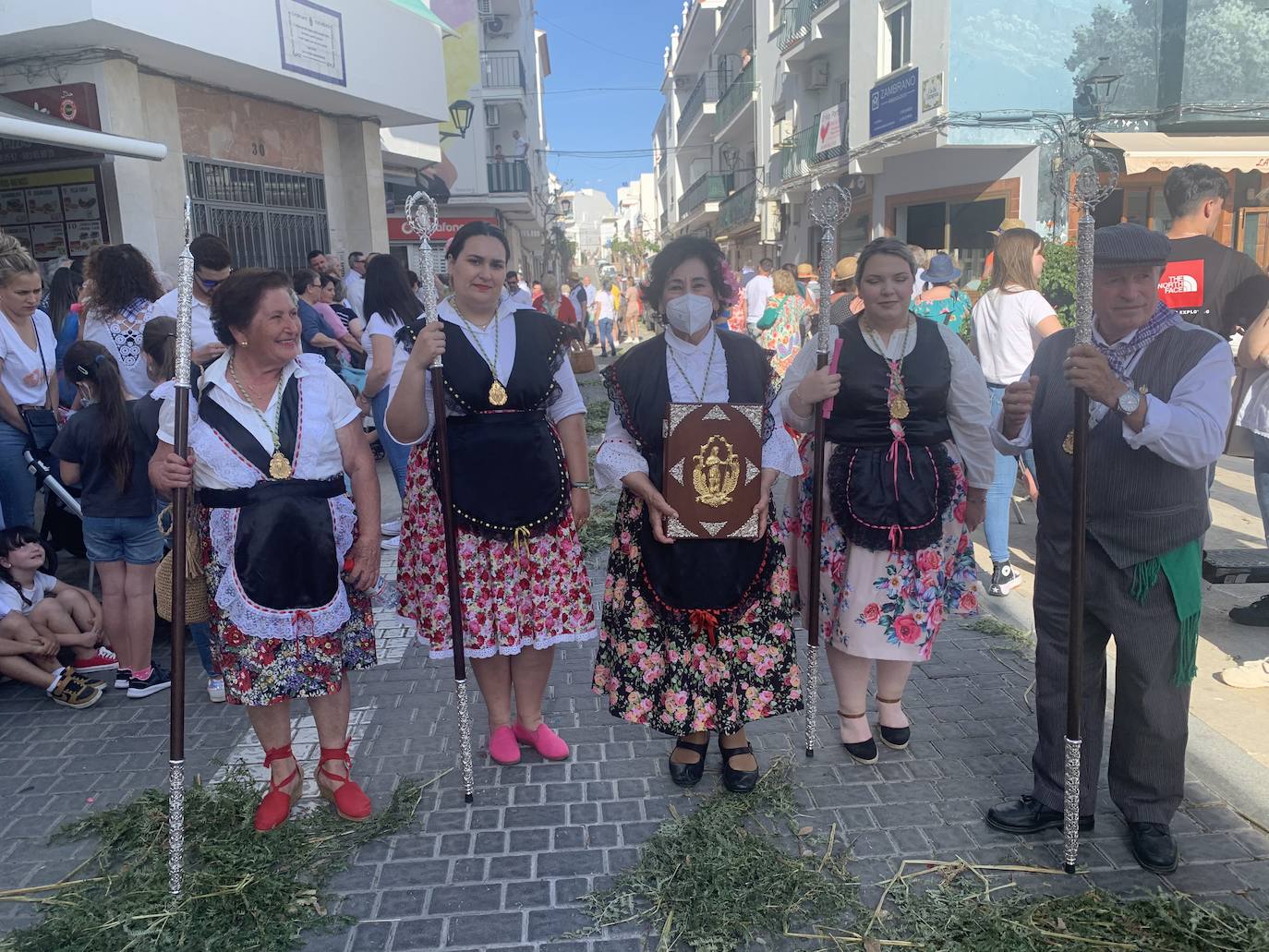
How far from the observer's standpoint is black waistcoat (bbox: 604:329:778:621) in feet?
11.1

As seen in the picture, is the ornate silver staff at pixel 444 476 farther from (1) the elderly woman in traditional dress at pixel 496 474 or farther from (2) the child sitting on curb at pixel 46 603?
(2) the child sitting on curb at pixel 46 603

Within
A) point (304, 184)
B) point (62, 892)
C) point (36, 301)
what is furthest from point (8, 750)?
point (304, 184)

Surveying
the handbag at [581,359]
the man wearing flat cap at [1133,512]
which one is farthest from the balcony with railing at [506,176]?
the man wearing flat cap at [1133,512]

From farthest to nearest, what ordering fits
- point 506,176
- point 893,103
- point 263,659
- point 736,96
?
point 736,96
point 506,176
point 893,103
point 263,659

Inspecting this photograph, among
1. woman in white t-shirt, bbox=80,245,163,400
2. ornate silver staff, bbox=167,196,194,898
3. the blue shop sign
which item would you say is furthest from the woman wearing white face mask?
the blue shop sign

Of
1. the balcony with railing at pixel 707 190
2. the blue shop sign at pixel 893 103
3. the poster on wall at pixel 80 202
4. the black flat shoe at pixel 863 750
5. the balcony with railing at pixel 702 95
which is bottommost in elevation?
the black flat shoe at pixel 863 750

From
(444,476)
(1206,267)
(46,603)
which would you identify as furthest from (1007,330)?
(46,603)

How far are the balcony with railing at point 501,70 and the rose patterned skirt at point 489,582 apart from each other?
31.2 meters

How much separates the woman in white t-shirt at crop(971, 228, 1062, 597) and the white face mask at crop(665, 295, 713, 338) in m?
2.93

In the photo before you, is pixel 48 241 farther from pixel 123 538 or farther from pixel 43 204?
pixel 123 538

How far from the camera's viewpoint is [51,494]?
594cm

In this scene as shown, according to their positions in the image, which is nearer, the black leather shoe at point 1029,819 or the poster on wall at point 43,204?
the black leather shoe at point 1029,819

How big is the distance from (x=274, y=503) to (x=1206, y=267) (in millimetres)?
4466

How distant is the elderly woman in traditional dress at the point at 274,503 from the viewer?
10.5 feet
